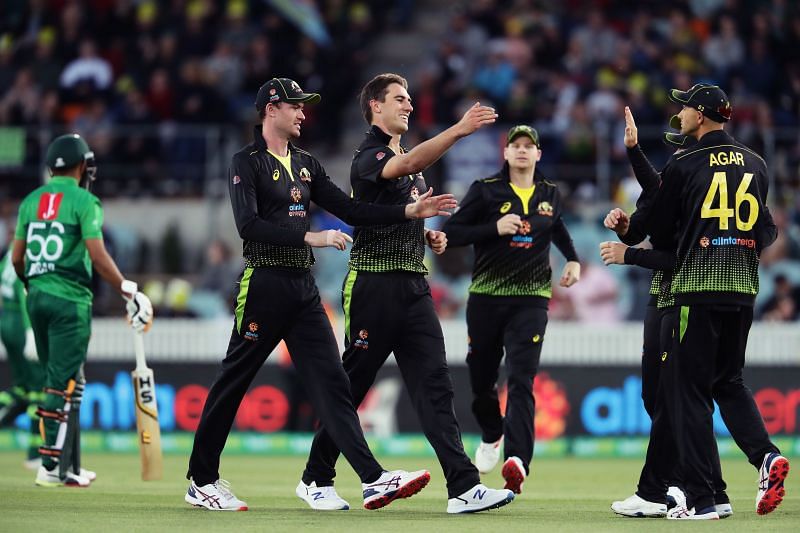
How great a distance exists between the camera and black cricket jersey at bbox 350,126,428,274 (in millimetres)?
9547

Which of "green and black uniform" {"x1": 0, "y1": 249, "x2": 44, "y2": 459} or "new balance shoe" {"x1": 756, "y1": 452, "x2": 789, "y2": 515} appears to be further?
"green and black uniform" {"x1": 0, "y1": 249, "x2": 44, "y2": 459}

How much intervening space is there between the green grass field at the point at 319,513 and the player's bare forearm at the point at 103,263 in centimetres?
154

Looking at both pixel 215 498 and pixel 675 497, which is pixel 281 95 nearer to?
pixel 215 498

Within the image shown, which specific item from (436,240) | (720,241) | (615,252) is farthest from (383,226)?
(720,241)

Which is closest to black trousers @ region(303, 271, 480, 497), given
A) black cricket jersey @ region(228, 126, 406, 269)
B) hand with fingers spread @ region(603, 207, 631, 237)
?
black cricket jersey @ region(228, 126, 406, 269)

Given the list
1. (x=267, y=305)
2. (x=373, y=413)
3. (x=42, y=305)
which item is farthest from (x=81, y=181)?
(x=373, y=413)

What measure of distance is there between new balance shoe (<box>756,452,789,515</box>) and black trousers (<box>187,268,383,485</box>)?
8.07ft

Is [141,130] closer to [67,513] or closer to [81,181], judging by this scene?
[81,181]

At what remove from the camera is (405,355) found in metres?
9.50

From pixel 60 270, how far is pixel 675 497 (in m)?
4.75

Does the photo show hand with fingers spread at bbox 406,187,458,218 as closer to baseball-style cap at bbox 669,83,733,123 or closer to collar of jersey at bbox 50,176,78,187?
baseball-style cap at bbox 669,83,733,123

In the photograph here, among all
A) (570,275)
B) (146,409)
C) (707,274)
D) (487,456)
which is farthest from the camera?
(487,456)

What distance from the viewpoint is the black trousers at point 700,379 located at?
8875mm

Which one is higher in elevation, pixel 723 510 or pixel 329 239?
pixel 329 239
